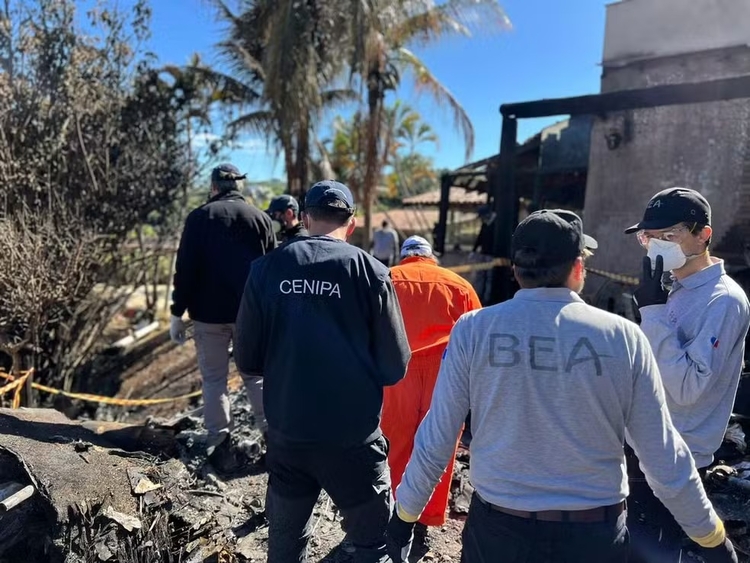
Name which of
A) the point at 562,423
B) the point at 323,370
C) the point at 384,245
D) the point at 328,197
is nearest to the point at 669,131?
the point at 384,245

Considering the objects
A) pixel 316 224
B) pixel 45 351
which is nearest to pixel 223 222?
pixel 316 224

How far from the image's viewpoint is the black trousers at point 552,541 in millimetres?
1510

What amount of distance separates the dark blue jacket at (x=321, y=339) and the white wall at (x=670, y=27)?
27.3 feet

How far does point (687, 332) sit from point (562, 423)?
35.8 inches

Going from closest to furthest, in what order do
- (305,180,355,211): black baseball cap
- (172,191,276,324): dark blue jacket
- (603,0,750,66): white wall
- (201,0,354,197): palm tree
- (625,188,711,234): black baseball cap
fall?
(625,188,711,234): black baseball cap < (305,180,355,211): black baseball cap < (172,191,276,324): dark blue jacket < (603,0,750,66): white wall < (201,0,354,197): palm tree

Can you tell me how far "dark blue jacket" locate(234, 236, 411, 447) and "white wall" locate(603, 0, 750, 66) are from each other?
27.3 feet

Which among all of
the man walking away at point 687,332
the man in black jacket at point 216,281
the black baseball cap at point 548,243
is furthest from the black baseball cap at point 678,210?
the man in black jacket at point 216,281

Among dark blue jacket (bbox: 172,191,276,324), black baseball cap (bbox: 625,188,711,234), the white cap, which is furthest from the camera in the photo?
dark blue jacket (bbox: 172,191,276,324)

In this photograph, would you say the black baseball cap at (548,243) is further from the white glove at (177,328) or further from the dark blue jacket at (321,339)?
the white glove at (177,328)

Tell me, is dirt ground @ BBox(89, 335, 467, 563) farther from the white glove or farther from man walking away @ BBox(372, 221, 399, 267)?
man walking away @ BBox(372, 221, 399, 267)

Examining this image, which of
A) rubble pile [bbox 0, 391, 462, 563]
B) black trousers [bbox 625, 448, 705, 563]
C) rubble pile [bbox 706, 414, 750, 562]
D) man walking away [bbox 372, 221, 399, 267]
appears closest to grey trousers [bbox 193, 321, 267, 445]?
rubble pile [bbox 0, 391, 462, 563]

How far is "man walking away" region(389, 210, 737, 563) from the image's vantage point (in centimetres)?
151

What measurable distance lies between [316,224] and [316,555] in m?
1.92

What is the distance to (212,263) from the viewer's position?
150 inches
